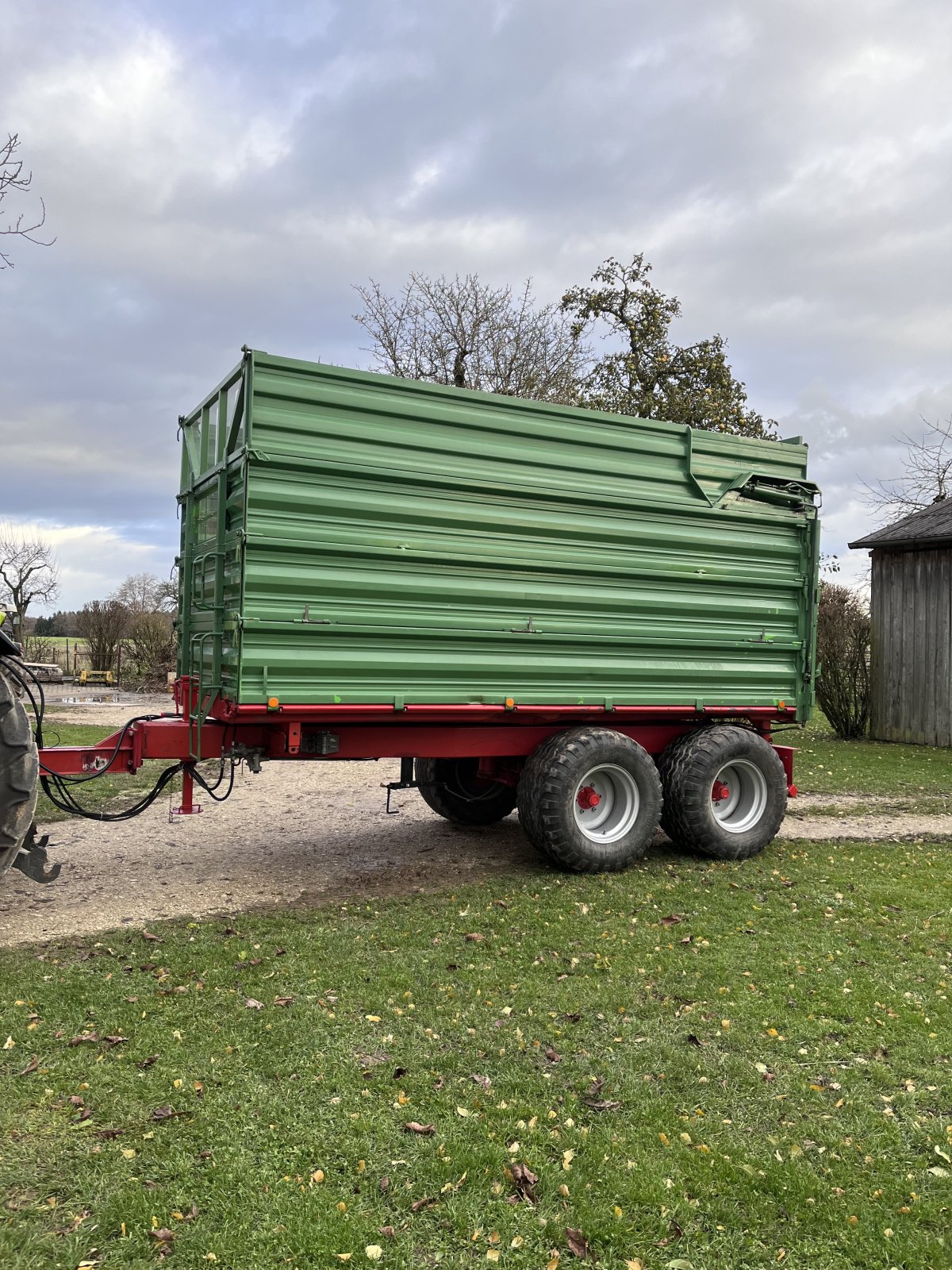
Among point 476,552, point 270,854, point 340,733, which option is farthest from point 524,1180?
point 270,854

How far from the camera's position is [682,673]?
23.3 feet

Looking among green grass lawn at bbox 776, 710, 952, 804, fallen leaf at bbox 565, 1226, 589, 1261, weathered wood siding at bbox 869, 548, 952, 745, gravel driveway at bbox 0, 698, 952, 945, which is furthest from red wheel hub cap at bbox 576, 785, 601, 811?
weathered wood siding at bbox 869, 548, 952, 745

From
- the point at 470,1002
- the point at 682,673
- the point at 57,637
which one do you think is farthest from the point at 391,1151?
the point at 57,637

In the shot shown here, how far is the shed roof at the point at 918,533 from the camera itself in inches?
608

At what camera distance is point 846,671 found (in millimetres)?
16891

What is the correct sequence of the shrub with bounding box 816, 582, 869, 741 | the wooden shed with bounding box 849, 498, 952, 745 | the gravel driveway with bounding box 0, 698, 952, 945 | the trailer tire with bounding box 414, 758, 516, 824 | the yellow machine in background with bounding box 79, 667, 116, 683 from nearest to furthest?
1. the gravel driveway with bounding box 0, 698, 952, 945
2. the trailer tire with bounding box 414, 758, 516, 824
3. the wooden shed with bounding box 849, 498, 952, 745
4. the shrub with bounding box 816, 582, 869, 741
5. the yellow machine in background with bounding box 79, 667, 116, 683

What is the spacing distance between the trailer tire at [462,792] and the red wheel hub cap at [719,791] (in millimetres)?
1828

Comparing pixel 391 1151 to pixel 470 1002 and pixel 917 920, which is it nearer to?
pixel 470 1002

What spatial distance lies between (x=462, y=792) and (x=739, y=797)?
244 centimetres

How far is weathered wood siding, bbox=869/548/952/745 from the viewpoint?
15.4m

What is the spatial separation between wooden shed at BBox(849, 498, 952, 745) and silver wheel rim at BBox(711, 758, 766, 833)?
31.4ft

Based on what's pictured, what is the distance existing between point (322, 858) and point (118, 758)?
7.08 feet

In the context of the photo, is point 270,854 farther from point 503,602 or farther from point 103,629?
point 103,629

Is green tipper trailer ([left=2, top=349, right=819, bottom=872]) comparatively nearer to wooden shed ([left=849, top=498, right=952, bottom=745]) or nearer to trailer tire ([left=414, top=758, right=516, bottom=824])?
trailer tire ([left=414, top=758, right=516, bottom=824])
